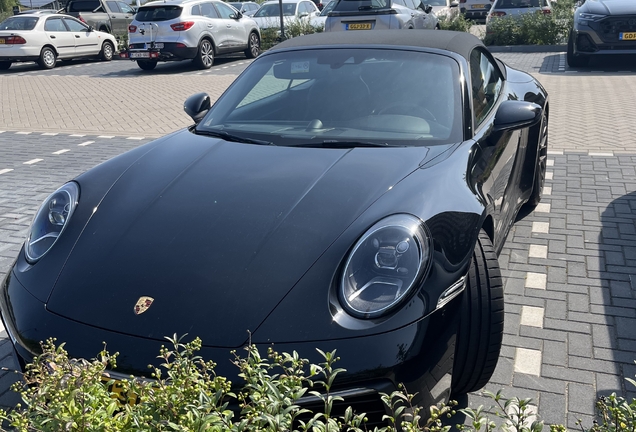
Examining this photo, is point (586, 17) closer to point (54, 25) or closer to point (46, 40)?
point (46, 40)

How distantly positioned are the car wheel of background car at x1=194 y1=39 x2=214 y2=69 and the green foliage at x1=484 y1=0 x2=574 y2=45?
286 inches

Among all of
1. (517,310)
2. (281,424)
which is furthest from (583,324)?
(281,424)

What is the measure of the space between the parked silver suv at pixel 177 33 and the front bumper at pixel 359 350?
45.2 feet

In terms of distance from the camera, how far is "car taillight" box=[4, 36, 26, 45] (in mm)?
16516

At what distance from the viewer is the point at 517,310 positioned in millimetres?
3703

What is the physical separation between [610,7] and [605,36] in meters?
0.53

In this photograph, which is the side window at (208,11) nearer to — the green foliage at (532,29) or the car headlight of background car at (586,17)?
the green foliage at (532,29)

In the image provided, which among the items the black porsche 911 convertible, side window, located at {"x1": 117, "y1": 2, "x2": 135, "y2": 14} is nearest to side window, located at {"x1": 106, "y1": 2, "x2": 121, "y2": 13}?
side window, located at {"x1": 117, "y1": 2, "x2": 135, "y2": 14}

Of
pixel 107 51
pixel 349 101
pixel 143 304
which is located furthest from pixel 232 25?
pixel 143 304

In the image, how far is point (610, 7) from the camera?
39.7 ft

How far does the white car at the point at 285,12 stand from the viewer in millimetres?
20375

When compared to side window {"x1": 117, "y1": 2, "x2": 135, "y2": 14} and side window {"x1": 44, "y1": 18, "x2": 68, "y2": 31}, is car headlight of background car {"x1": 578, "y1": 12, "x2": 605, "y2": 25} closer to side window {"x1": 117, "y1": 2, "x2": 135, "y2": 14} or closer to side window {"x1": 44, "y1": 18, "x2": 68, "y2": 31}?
side window {"x1": 44, "y1": 18, "x2": 68, "y2": 31}

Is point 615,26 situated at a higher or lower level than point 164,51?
higher

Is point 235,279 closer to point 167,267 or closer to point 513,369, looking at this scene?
point 167,267
